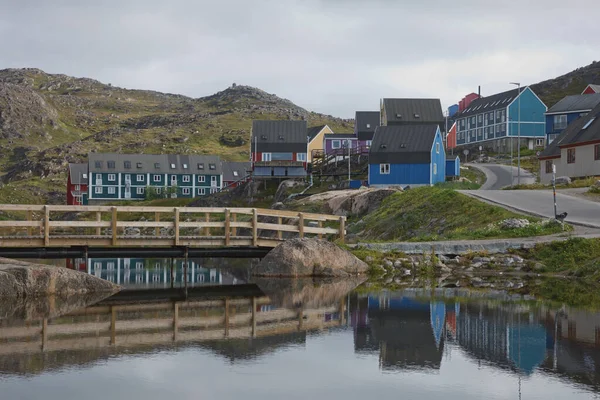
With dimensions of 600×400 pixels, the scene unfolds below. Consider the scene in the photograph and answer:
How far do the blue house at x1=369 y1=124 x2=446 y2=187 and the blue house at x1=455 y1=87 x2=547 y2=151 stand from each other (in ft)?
A: 128

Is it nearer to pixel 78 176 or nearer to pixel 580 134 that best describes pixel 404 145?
pixel 580 134

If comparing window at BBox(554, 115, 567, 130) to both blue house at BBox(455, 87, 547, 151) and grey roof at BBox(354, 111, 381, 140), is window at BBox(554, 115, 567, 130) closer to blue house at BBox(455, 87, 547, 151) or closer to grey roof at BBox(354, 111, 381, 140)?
blue house at BBox(455, 87, 547, 151)

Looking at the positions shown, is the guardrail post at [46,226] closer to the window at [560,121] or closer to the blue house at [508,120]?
the window at [560,121]

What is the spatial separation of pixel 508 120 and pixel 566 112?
1236 cm

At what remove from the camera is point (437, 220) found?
1794 inches

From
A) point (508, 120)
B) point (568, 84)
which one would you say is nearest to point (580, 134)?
point (508, 120)

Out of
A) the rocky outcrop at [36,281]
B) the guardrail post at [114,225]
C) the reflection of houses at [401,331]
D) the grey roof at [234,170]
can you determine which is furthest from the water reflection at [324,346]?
the grey roof at [234,170]

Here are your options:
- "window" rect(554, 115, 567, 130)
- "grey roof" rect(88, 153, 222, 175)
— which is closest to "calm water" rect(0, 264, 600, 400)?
"window" rect(554, 115, 567, 130)

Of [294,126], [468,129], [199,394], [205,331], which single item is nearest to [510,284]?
[205,331]

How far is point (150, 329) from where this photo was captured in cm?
2112

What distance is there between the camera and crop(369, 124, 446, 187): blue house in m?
79.7

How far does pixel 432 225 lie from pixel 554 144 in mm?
31951

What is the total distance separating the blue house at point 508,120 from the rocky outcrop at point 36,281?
96583mm

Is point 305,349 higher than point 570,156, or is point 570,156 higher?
point 570,156
